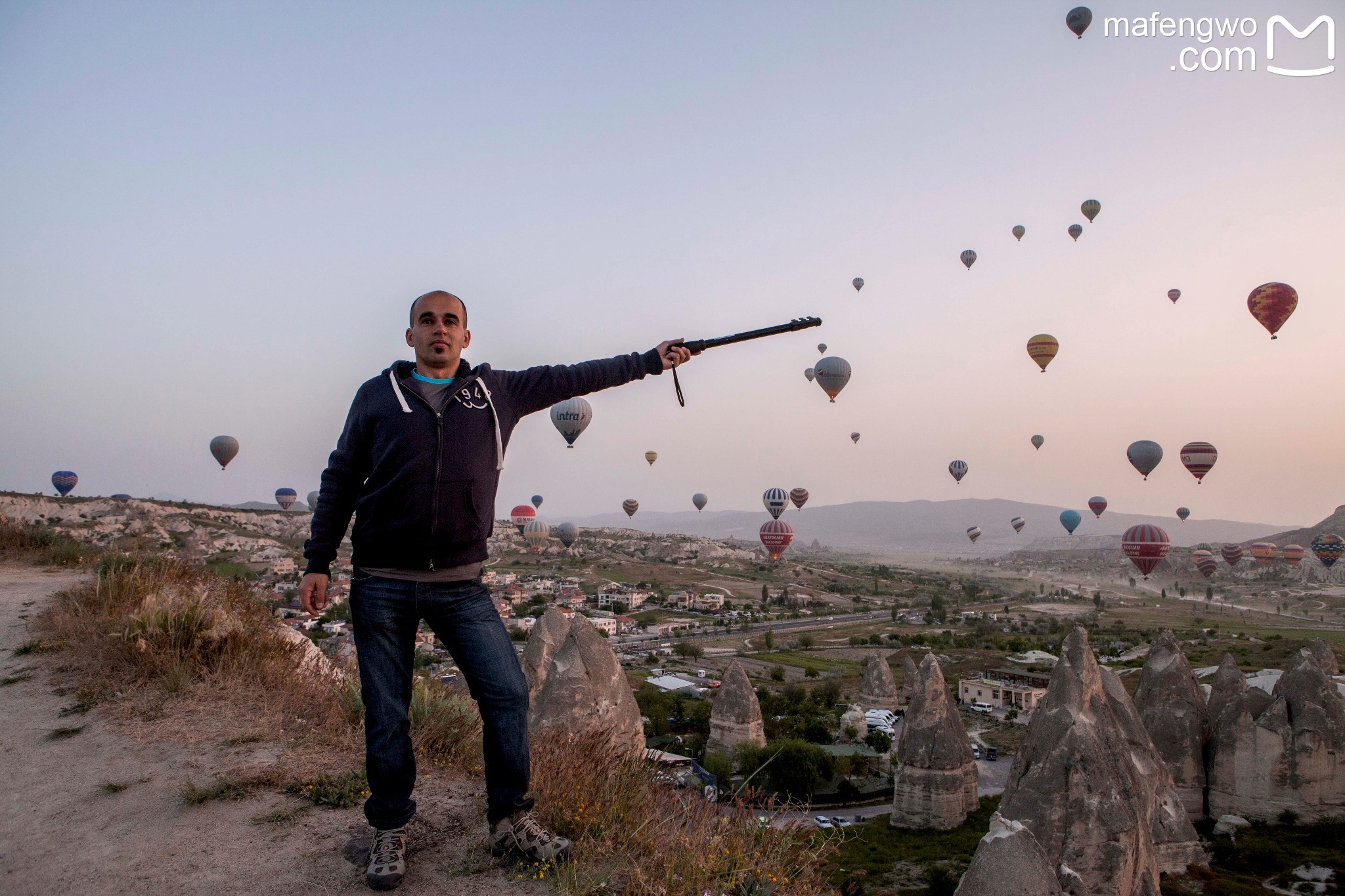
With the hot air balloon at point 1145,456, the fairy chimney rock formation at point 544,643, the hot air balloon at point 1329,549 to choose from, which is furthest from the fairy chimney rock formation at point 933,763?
the hot air balloon at point 1329,549

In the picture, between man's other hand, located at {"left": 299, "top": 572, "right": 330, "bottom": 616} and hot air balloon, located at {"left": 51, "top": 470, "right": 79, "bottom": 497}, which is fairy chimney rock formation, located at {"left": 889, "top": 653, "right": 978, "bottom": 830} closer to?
man's other hand, located at {"left": 299, "top": 572, "right": 330, "bottom": 616}

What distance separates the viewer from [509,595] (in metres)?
62.5

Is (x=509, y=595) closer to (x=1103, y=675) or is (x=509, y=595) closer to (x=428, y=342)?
(x=1103, y=675)

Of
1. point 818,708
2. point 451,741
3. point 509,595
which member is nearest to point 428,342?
point 451,741

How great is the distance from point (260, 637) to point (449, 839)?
2929 mm

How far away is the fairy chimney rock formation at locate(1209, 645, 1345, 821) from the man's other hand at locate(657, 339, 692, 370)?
2295 centimetres

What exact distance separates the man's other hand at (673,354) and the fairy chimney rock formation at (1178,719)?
22096mm

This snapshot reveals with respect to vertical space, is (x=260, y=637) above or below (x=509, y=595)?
above

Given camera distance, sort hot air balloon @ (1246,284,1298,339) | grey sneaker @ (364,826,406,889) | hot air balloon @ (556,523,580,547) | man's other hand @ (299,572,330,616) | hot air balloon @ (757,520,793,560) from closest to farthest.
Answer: grey sneaker @ (364,826,406,889)
man's other hand @ (299,572,330,616)
hot air balloon @ (1246,284,1298,339)
hot air balloon @ (757,520,793,560)
hot air balloon @ (556,523,580,547)

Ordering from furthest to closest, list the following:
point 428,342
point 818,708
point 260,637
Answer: point 818,708
point 260,637
point 428,342

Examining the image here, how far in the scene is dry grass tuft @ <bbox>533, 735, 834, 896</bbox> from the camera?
2.75 metres

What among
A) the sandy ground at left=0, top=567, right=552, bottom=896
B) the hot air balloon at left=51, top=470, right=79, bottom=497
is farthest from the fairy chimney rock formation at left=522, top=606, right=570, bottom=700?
the hot air balloon at left=51, top=470, right=79, bottom=497

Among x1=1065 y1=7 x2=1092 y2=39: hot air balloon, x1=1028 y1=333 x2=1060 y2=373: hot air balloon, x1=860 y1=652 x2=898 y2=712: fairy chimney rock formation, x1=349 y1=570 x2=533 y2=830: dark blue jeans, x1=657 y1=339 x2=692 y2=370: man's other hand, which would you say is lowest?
x1=860 y1=652 x2=898 y2=712: fairy chimney rock formation

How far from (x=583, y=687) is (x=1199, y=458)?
130 ft
